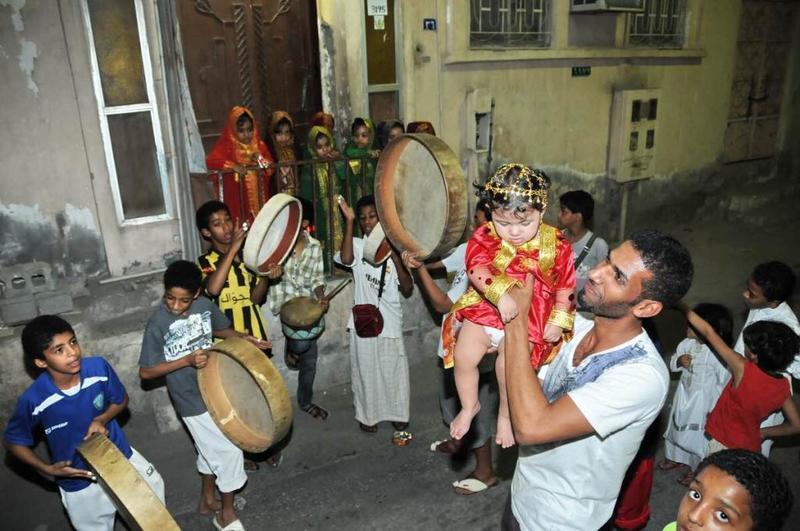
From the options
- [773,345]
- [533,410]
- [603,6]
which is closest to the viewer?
[533,410]

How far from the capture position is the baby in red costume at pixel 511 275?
2402mm

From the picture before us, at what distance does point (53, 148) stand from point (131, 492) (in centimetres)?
300

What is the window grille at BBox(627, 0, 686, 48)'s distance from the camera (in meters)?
8.43

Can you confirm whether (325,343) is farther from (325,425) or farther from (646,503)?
(646,503)

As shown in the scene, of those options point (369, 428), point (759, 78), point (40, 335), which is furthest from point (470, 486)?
point (759, 78)

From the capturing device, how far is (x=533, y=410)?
1946 millimetres

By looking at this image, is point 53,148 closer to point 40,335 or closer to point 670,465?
point 40,335

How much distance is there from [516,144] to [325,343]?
374 centimetres

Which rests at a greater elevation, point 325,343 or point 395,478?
point 325,343

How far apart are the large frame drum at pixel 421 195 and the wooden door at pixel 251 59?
10.1 ft

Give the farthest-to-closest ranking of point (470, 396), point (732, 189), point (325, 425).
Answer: point (732, 189), point (325, 425), point (470, 396)

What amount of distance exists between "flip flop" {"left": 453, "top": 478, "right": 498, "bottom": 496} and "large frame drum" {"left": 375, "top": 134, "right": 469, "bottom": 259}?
5.77 feet

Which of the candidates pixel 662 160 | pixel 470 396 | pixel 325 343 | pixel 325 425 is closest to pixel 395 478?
pixel 325 425

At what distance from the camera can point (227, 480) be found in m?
3.73
